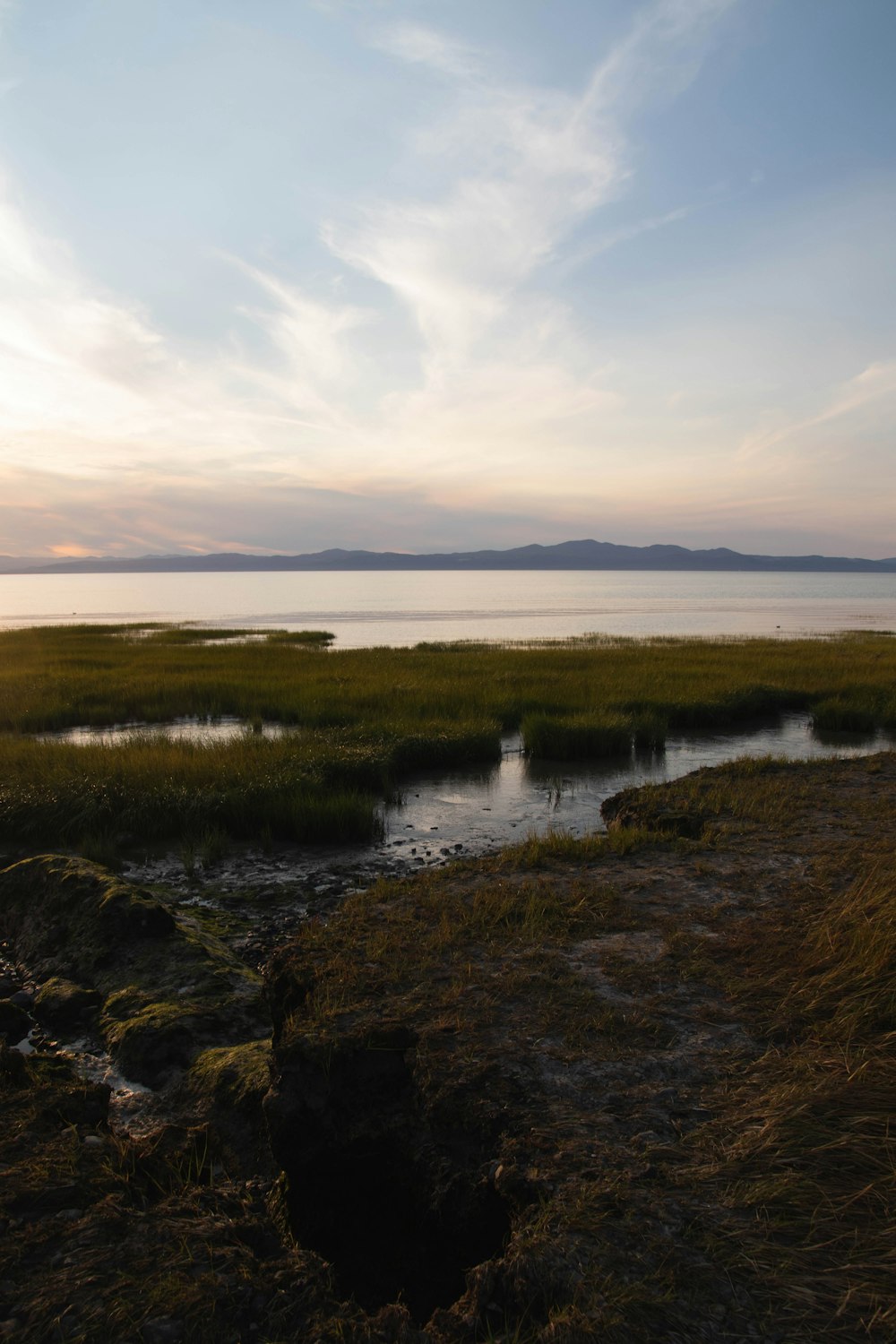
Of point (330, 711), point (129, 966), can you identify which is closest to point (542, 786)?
point (330, 711)

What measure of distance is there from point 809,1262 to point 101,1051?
5.25m

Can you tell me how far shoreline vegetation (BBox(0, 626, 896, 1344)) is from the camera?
3324mm

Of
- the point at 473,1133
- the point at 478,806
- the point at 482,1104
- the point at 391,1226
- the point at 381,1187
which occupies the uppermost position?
the point at 482,1104

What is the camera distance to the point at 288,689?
24.9 m

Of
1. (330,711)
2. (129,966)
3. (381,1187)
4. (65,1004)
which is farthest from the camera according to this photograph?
(330,711)

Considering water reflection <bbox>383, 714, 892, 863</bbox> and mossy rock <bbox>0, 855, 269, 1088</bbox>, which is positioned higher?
mossy rock <bbox>0, 855, 269, 1088</bbox>

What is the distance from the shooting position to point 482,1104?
4535mm

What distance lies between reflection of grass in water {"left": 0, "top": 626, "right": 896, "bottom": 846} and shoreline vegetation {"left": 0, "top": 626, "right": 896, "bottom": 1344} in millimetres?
3363

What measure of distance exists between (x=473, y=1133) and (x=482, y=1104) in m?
0.16

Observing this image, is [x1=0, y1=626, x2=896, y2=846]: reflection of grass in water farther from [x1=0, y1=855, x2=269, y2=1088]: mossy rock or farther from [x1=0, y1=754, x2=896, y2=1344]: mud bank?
[x1=0, y1=754, x2=896, y2=1344]: mud bank

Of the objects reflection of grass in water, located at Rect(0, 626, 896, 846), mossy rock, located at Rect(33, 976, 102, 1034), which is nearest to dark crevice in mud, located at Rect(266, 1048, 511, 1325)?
mossy rock, located at Rect(33, 976, 102, 1034)

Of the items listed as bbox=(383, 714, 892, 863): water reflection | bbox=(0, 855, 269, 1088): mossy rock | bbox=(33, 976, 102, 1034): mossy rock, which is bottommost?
bbox=(383, 714, 892, 863): water reflection

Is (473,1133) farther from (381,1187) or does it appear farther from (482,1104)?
(381,1187)

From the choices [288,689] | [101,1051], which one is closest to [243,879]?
[101,1051]
